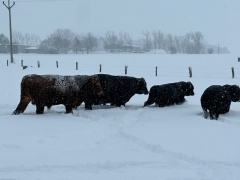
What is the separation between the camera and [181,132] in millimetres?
7016

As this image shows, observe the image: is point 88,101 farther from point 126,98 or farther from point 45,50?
point 45,50

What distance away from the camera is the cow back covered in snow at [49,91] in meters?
9.18

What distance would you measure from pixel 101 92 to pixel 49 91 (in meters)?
1.66

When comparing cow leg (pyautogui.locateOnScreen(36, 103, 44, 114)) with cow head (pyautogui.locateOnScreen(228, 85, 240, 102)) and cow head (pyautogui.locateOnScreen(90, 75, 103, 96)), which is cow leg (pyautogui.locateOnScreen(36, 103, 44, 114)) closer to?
cow head (pyautogui.locateOnScreen(90, 75, 103, 96))

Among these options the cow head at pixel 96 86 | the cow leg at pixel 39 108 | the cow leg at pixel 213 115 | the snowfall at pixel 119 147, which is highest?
the cow head at pixel 96 86

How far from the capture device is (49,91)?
9234mm

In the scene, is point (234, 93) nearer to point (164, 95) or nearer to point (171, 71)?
point (164, 95)

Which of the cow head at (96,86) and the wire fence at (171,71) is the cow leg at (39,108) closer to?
the cow head at (96,86)

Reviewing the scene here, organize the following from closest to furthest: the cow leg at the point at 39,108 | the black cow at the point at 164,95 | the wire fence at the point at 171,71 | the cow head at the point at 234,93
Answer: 1. the cow leg at the point at 39,108
2. the cow head at the point at 234,93
3. the black cow at the point at 164,95
4. the wire fence at the point at 171,71

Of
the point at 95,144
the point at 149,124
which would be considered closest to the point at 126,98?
the point at 149,124

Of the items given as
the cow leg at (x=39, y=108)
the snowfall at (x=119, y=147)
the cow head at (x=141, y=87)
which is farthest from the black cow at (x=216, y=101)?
the cow leg at (x=39, y=108)

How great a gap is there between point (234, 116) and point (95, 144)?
4.61 m

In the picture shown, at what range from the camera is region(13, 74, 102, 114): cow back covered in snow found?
9180mm

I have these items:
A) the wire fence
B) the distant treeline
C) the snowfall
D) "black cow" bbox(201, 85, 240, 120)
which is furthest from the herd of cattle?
the distant treeline
